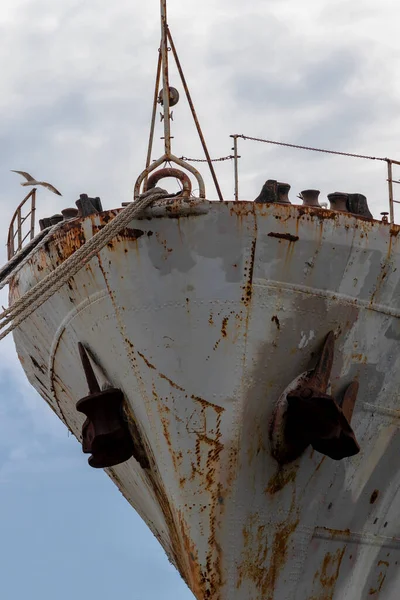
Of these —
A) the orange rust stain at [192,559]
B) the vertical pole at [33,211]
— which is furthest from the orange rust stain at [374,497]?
the vertical pole at [33,211]

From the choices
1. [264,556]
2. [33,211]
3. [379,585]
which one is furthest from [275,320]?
[33,211]

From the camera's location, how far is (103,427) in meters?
10.9

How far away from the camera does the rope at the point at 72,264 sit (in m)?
9.93

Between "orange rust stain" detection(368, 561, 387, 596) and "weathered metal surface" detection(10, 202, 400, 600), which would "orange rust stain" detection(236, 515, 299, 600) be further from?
"orange rust stain" detection(368, 561, 387, 596)

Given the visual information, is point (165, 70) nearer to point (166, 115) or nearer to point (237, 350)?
point (166, 115)

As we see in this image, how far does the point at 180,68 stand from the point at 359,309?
2904 mm

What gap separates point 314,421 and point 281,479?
78 centimetres

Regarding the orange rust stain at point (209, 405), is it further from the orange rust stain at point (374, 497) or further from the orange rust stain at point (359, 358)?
the orange rust stain at point (374, 497)

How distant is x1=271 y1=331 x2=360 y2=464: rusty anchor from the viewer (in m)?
10.5

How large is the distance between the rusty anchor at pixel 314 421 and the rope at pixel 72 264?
2032 mm

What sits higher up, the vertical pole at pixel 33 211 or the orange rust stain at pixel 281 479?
the vertical pole at pixel 33 211

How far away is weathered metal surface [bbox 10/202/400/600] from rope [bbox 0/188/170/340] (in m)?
0.18

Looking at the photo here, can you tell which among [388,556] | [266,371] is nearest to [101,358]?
[266,371]

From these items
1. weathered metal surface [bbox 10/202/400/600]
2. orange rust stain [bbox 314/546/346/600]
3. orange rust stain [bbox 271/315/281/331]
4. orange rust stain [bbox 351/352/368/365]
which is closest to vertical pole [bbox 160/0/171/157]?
weathered metal surface [bbox 10/202/400/600]
